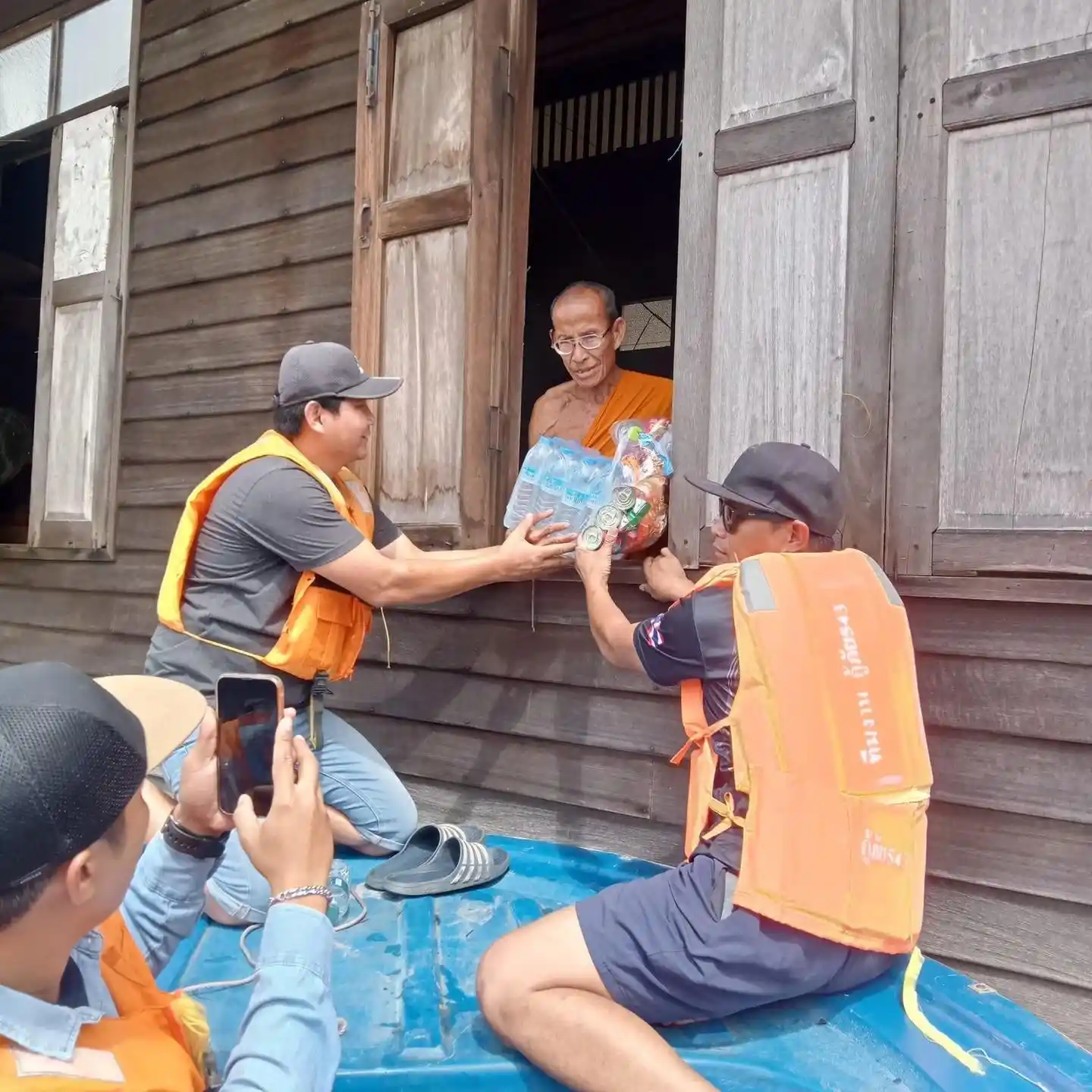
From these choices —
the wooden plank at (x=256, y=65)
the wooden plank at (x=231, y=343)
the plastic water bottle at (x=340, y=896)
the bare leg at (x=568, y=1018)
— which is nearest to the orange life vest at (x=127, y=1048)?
the bare leg at (x=568, y=1018)

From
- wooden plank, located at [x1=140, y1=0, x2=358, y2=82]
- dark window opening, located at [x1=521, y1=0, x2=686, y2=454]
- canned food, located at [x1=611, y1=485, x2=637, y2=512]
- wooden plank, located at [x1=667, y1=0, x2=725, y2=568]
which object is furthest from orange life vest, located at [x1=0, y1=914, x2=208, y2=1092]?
dark window opening, located at [x1=521, y1=0, x2=686, y2=454]

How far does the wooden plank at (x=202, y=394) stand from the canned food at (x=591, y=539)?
192 centimetres

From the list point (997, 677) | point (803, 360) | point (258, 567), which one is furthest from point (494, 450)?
Answer: point (997, 677)

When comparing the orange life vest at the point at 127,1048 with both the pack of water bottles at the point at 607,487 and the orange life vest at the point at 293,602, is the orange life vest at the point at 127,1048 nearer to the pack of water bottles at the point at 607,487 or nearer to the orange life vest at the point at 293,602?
the orange life vest at the point at 293,602

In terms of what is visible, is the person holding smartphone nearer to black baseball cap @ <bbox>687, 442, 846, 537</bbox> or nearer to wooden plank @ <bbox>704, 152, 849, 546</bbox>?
black baseball cap @ <bbox>687, 442, 846, 537</bbox>

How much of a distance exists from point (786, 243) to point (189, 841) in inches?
82.7

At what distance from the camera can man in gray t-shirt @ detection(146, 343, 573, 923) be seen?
8.44 ft

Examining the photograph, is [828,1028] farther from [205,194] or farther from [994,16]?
[205,194]

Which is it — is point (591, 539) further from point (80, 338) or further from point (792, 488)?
point (80, 338)

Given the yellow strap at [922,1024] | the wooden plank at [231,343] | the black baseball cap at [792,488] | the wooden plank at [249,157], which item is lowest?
the yellow strap at [922,1024]

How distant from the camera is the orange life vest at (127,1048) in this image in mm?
909

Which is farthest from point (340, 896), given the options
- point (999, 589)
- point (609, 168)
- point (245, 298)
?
point (609, 168)

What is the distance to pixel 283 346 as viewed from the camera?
3.88 metres

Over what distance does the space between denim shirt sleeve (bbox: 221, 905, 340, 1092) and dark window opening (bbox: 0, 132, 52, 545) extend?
20.7 ft
